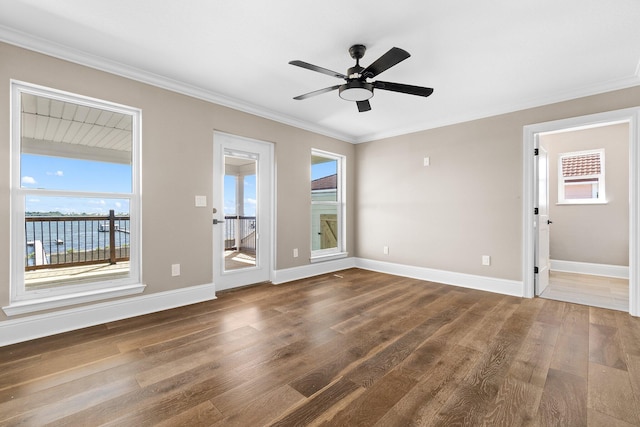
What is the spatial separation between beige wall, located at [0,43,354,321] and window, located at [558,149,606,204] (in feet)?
17.4

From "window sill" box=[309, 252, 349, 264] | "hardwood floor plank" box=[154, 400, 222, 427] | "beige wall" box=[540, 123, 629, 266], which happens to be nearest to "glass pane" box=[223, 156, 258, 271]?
"window sill" box=[309, 252, 349, 264]

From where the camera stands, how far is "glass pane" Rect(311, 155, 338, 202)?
4.95m

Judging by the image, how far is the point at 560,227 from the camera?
510cm

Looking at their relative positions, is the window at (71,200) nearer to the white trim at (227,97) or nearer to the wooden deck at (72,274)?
the wooden deck at (72,274)

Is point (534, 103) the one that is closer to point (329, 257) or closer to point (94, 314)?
point (329, 257)

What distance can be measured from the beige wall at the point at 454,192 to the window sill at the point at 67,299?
370cm

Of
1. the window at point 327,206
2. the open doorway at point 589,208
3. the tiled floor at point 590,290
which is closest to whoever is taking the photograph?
the tiled floor at point 590,290

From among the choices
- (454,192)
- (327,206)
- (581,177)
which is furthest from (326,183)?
(581,177)

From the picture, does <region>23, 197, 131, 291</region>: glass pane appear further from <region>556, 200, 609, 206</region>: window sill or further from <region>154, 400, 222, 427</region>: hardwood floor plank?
<region>556, 200, 609, 206</region>: window sill

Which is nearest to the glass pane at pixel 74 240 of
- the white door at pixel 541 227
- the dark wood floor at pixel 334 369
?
the dark wood floor at pixel 334 369

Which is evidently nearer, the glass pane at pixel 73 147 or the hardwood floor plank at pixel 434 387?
the hardwood floor plank at pixel 434 387

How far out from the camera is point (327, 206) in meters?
5.21

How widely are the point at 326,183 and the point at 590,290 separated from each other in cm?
404

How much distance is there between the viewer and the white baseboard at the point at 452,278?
3.71 metres
